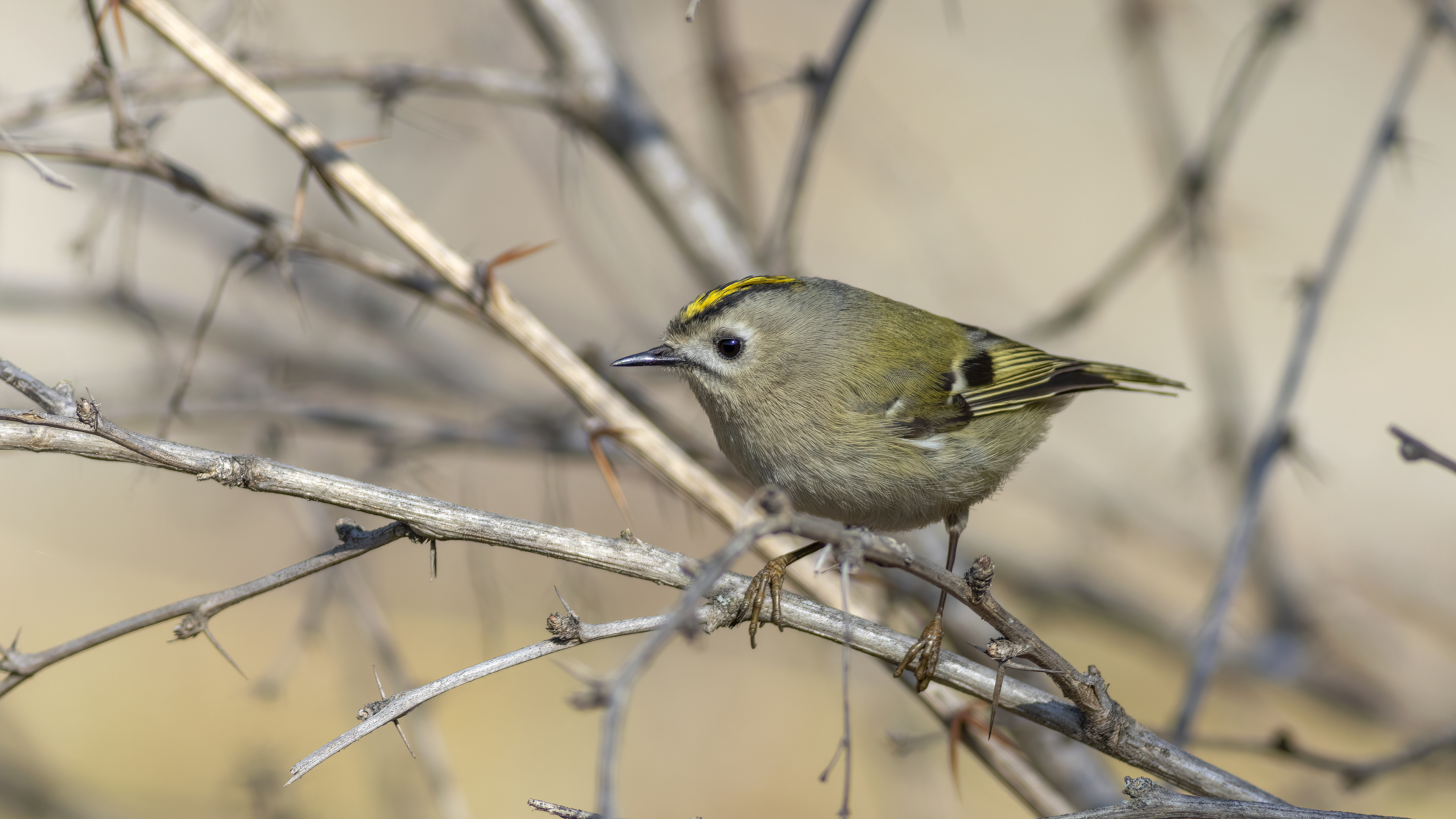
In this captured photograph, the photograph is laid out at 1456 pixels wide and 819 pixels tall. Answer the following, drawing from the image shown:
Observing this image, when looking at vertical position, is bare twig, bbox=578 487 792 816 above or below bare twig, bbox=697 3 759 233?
below

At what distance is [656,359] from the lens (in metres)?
2.56

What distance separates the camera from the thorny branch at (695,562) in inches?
57.0

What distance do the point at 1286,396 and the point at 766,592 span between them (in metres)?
1.54

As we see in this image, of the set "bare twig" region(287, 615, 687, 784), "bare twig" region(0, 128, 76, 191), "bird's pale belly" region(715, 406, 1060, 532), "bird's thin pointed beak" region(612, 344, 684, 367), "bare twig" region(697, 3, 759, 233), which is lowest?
"bare twig" region(287, 615, 687, 784)

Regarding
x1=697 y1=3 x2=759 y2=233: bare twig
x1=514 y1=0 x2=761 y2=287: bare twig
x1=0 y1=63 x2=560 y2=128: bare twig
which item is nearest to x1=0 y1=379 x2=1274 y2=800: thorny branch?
x1=0 y1=63 x2=560 y2=128: bare twig

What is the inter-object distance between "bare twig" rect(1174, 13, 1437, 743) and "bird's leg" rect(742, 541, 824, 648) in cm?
114

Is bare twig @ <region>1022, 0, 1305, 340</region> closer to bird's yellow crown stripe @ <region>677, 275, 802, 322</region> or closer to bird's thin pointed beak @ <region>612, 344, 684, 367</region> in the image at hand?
bird's yellow crown stripe @ <region>677, 275, 802, 322</region>

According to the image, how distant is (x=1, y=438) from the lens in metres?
1.44

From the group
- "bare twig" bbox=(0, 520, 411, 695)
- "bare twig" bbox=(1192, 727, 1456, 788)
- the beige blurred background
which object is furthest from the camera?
the beige blurred background

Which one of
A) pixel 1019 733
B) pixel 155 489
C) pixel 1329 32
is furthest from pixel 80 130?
pixel 1329 32

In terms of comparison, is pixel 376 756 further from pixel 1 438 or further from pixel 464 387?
pixel 1 438

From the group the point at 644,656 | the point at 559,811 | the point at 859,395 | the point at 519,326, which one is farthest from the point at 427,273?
the point at 644,656

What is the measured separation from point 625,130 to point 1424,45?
80.0 inches

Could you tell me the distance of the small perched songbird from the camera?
2357mm
